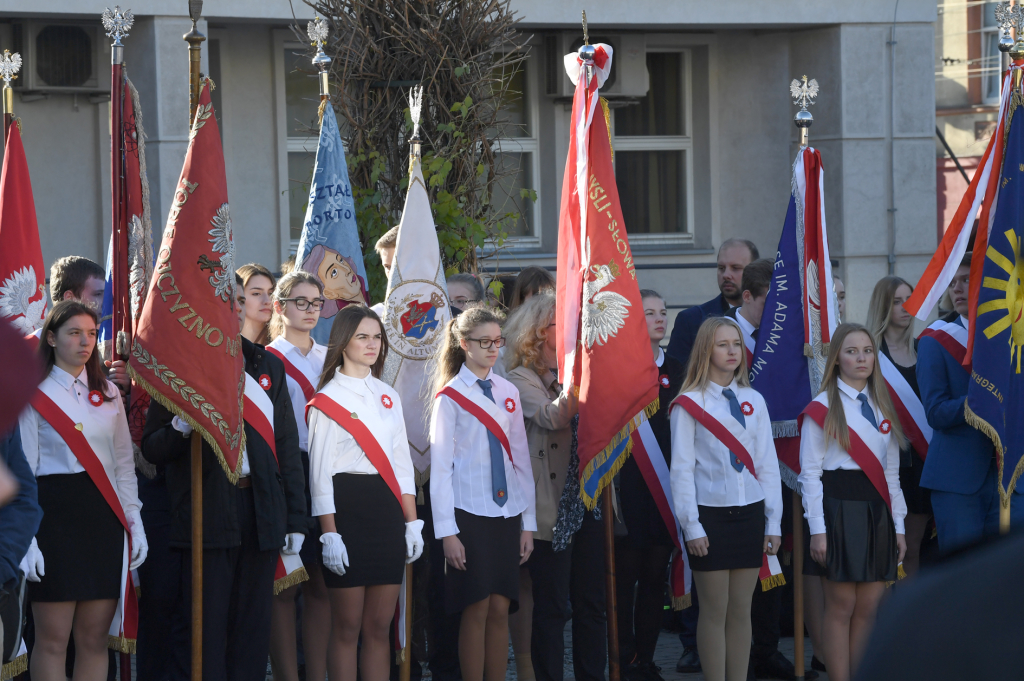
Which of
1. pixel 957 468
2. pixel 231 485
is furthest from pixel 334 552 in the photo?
pixel 957 468

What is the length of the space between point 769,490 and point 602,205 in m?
1.43

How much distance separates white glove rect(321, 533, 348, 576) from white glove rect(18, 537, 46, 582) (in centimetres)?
100

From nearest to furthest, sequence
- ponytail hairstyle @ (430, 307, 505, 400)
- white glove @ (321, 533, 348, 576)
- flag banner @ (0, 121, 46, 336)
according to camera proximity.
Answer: white glove @ (321, 533, 348, 576) < ponytail hairstyle @ (430, 307, 505, 400) < flag banner @ (0, 121, 46, 336)

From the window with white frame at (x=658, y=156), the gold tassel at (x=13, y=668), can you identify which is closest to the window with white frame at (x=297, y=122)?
the window with white frame at (x=658, y=156)

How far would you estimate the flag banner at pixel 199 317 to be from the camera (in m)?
4.38

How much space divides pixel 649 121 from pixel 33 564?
326 inches

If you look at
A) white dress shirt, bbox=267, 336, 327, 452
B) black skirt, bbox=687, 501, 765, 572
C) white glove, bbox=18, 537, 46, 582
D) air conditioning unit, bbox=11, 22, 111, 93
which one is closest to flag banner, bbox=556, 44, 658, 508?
black skirt, bbox=687, 501, 765, 572

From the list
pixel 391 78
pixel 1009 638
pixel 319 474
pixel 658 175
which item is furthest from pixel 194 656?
pixel 658 175

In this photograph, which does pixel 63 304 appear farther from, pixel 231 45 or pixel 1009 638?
pixel 231 45

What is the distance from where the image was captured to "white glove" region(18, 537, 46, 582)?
13.5 ft

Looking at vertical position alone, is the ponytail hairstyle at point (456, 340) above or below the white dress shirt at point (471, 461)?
above

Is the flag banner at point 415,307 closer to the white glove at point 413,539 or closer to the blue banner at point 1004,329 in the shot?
the white glove at point 413,539

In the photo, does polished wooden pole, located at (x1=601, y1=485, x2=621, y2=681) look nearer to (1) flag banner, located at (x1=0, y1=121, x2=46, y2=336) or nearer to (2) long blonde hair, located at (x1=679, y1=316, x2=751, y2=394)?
(2) long blonde hair, located at (x1=679, y1=316, x2=751, y2=394)

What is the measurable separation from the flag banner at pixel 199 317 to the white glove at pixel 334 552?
0.44 meters
